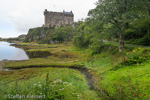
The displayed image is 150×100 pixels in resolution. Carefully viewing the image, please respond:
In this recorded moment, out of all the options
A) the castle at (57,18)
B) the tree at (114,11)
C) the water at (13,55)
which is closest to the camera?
the tree at (114,11)

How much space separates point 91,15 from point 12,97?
19.7 metres

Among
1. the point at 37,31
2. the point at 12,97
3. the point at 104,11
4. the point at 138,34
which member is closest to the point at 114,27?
the point at 104,11

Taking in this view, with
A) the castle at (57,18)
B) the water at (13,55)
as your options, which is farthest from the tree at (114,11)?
the castle at (57,18)

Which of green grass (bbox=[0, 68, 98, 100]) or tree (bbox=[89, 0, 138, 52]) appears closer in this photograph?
green grass (bbox=[0, 68, 98, 100])

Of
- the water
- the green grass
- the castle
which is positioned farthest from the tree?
the castle

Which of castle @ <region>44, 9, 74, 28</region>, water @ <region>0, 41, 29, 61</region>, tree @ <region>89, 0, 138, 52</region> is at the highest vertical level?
castle @ <region>44, 9, 74, 28</region>

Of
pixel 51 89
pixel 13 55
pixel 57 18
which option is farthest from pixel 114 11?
pixel 57 18

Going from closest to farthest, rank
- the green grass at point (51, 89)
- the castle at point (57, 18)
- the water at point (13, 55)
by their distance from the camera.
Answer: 1. the green grass at point (51, 89)
2. the water at point (13, 55)
3. the castle at point (57, 18)

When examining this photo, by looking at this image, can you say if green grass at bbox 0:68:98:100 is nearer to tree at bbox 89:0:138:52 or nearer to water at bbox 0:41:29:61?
tree at bbox 89:0:138:52

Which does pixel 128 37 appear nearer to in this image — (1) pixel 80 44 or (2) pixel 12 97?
(1) pixel 80 44

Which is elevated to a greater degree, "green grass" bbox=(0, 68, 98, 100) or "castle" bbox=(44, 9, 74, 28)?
"castle" bbox=(44, 9, 74, 28)

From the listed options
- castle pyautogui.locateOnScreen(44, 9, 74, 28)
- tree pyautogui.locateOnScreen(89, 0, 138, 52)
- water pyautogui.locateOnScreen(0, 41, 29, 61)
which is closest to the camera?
tree pyautogui.locateOnScreen(89, 0, 138, 52)

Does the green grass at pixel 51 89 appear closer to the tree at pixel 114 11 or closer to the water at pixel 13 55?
the tree at pixel 114 11

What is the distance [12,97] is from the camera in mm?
5047
